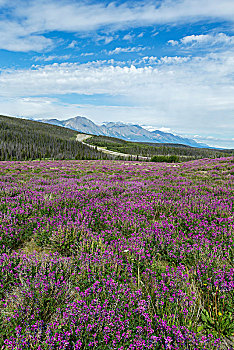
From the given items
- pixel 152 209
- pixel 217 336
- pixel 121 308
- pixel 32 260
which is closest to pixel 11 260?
pixel 32 260

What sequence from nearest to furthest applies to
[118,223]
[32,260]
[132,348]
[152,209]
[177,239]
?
[132,348], [32,260], [177,239], [118,223], [152,209]

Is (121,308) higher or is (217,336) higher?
(121,308)

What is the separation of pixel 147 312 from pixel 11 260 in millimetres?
2849

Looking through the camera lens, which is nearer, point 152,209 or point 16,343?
point 16,343

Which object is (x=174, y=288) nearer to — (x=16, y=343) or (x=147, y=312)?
(x=147, y=312)

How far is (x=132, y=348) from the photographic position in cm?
201

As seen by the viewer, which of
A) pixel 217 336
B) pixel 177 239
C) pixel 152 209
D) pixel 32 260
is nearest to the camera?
pixel 217 336

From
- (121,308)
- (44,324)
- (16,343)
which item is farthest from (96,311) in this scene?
(16,343)

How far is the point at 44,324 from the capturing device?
2434 millimetres

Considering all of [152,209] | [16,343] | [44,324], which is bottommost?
[44,324]

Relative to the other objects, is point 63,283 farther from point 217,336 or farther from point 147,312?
point 217,336

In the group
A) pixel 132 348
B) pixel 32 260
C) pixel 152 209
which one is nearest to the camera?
pixel 132 348

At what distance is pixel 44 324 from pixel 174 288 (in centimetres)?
202

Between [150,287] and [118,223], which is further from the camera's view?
[118,223]
